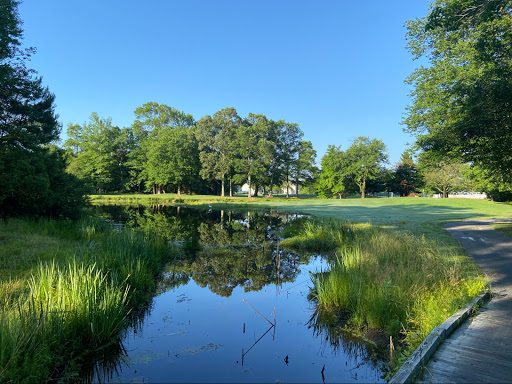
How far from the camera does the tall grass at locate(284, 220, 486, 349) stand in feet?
17.3

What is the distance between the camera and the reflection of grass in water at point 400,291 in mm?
5262

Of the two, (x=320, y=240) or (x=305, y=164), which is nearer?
(x=320, y=240)

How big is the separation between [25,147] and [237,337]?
14481mm

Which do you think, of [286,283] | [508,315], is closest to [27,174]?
[286,283]

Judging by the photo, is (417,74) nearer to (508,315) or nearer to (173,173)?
(508,315)

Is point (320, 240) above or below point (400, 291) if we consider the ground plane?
below

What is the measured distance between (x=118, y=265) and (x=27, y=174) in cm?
848

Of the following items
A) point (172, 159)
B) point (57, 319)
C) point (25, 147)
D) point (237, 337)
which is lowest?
point (237, 337)

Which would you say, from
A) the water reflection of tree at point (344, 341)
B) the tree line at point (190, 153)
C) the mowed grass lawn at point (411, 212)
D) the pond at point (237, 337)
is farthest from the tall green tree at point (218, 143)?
the water reflection of tree at point (344, 341)

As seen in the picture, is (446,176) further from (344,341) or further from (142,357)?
(142,357)

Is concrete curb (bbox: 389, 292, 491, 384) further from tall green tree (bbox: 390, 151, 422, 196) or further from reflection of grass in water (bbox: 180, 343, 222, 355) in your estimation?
tall green tree (bbox: 390, 151, 422, 196)

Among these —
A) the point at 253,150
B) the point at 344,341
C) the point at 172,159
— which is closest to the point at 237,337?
the point at 344,341

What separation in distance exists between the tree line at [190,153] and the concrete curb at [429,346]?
183ft

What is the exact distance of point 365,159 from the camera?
66062mm
